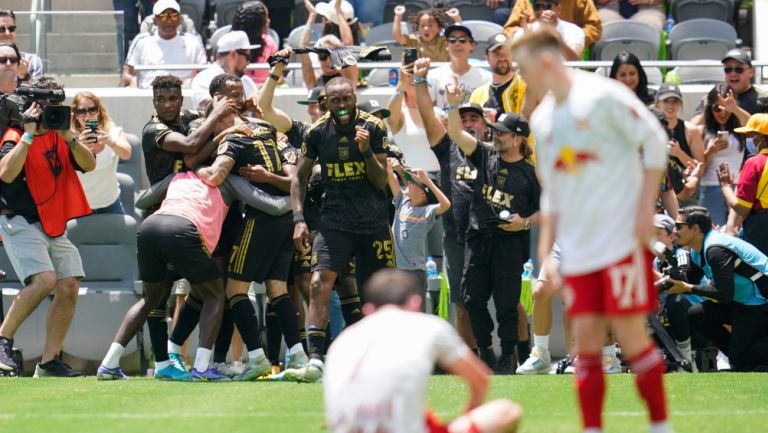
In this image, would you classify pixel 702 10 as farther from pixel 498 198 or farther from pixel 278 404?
pixel 278 404

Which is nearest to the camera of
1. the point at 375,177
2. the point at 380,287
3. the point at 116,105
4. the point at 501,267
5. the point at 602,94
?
the point at 380,287

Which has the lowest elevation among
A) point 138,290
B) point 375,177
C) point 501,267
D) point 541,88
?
point 138,290

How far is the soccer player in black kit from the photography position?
428 inches

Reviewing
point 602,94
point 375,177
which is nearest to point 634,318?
point 602,94

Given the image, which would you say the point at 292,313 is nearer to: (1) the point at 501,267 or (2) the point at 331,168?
(2) the point at 331,168

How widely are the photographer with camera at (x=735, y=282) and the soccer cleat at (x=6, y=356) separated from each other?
5661mm

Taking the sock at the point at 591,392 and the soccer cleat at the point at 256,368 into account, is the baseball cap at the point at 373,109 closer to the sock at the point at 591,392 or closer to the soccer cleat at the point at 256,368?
the soccer cleat at the point at 256,368

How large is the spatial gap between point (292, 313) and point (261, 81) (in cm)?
472

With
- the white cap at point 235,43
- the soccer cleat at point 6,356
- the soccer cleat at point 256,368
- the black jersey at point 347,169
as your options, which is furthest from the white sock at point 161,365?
the white cap at point 235,43

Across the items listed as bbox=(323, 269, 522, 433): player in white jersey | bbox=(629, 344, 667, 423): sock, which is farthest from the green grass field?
bbox=(323, 269, 522, 433): player in white jersey

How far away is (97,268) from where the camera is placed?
1375 centimetres

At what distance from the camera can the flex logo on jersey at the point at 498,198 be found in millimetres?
11820

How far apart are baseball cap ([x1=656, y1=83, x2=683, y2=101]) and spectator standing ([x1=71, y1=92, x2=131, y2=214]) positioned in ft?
16.8

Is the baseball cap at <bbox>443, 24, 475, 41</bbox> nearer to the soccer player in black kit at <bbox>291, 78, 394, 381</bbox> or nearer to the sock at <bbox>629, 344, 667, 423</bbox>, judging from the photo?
the soccer player in black kit at <bbox>291, 78, 394, 381</bbox>
